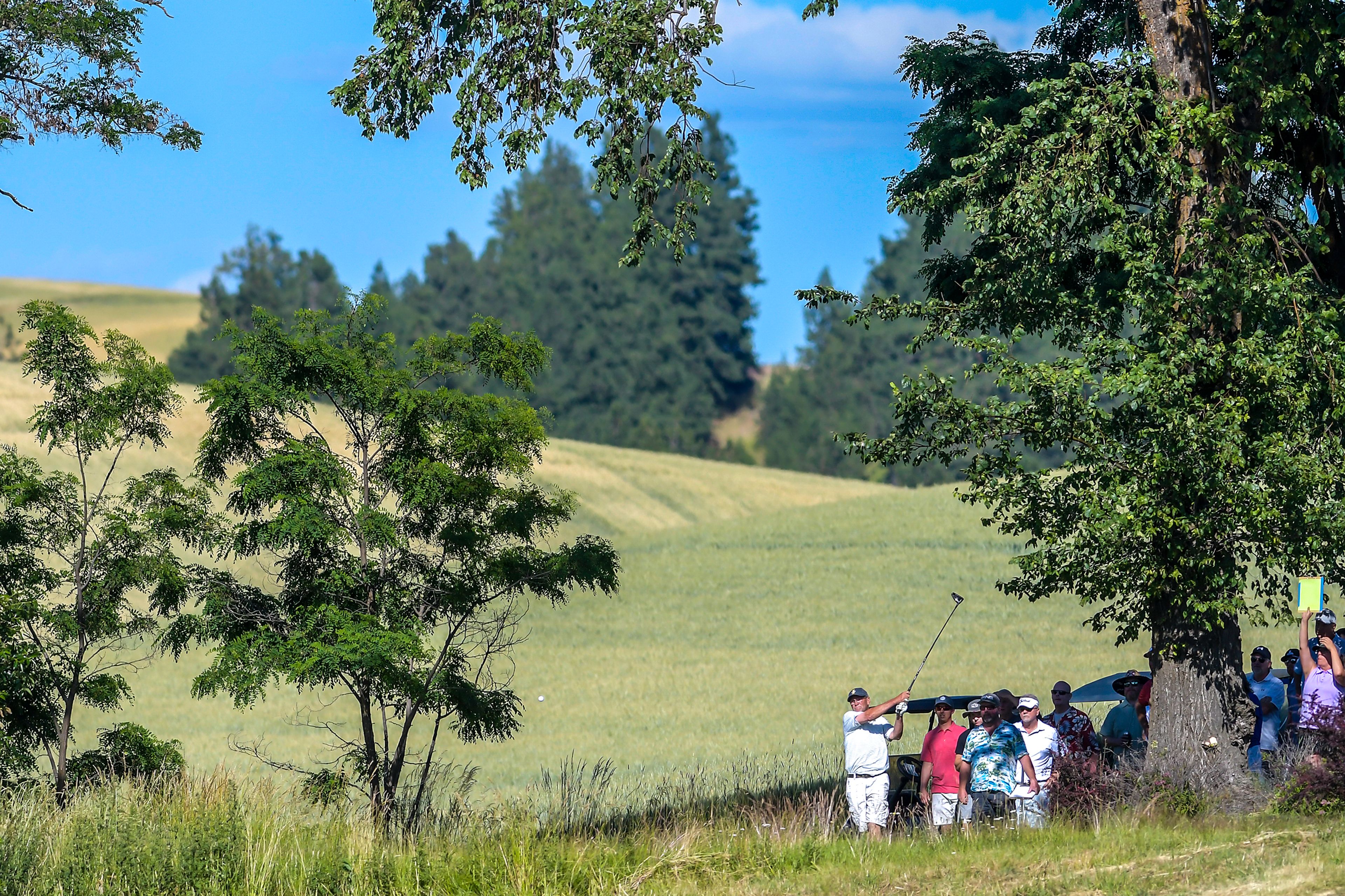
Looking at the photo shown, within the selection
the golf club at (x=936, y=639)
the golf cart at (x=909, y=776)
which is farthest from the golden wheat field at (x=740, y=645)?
the golf cart at (x=909, y=776)

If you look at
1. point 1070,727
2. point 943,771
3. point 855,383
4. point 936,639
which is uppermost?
point 855,383

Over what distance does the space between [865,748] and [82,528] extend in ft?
29.6

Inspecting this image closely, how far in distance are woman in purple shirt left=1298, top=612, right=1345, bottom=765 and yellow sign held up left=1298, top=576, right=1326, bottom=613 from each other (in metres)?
0.21

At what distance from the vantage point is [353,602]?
48.4ft

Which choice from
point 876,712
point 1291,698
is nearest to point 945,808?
point 876,712

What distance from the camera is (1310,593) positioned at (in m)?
11.8

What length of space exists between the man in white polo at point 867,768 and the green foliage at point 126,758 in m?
7.23

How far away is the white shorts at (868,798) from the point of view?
39.5ft

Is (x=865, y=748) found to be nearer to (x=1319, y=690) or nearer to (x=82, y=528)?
(x=1319, y=690)

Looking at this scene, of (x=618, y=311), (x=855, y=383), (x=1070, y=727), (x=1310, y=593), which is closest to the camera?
(x=1310, y=593)

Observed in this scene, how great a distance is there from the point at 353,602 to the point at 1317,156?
10984 millimetres

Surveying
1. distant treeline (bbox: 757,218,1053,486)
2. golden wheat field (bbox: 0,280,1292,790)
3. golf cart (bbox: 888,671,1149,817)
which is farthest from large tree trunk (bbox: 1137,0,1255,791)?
distant treeline (bbox: 757,218,1053,486)

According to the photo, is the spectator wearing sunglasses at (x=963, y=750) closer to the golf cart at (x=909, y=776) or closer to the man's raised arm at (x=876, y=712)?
the golf cart at (x=909, y=776)

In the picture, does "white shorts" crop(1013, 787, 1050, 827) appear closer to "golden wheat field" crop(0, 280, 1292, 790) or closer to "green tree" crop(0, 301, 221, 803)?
"green tree" crop(0, 301, 221, 803)
